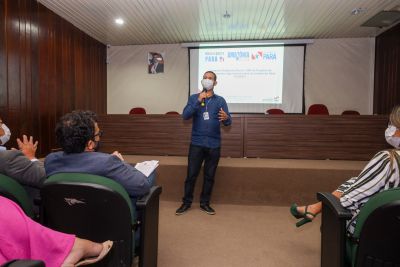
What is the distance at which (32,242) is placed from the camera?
34.6 inches

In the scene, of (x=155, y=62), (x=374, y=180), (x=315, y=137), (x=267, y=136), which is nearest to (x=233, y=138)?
Result: (x=267, y=136)

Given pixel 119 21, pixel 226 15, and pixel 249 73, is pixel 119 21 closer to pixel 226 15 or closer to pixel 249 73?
pixel 226 15

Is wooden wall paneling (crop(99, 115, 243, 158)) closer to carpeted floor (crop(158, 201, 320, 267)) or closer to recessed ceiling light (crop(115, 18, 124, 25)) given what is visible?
carpeted floor (crop(158, 201, 320, 267))

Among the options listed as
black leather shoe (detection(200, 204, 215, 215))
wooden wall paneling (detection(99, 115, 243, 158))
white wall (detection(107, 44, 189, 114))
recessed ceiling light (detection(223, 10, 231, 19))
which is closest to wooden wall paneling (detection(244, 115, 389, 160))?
wooden wall paneling (detection(99, 115, 243, 158))

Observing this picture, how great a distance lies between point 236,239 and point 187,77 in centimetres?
447

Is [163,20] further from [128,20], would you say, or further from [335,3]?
[335,3]

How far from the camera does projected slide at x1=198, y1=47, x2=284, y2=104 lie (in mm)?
5750

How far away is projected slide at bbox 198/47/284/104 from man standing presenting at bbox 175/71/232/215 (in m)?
3.03

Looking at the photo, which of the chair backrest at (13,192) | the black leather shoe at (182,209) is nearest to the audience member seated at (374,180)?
the chair backrest at (13,192)

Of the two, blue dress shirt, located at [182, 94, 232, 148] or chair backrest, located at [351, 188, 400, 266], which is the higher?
blue dress shirt, located at [182, 94, 232, 148]

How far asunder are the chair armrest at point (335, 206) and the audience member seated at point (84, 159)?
89 centimetres

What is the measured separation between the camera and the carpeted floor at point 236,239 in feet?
6.45

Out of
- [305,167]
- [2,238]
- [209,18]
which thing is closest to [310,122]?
[305,167]

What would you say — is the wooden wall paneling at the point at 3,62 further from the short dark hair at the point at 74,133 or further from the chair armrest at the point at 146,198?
the chair armrest at the point at 146,198
